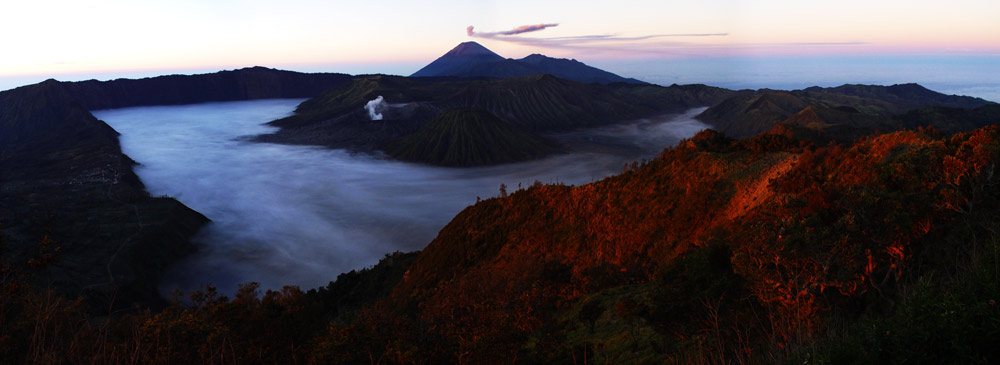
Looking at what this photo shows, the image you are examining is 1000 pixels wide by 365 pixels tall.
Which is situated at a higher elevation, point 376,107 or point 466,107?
point 376,107

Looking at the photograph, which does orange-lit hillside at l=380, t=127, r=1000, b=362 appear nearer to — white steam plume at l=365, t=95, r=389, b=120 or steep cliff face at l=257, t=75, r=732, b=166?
steep cliff face at l=257, t=75, r=732, b=166

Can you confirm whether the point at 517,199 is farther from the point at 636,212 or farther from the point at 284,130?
the point at 284,130

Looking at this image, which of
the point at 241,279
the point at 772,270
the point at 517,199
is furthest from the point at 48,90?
the point at 772,270

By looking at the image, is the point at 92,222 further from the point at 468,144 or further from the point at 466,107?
the point at 466,107

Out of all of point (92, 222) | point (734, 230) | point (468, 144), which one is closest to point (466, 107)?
point (468, 144)

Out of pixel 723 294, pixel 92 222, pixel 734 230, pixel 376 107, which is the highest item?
pixel 376 107

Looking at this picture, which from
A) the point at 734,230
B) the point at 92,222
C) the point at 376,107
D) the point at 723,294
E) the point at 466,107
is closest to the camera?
the point at 723,294
